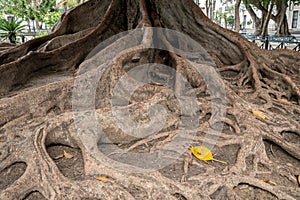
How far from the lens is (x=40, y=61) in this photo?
374 centimetres

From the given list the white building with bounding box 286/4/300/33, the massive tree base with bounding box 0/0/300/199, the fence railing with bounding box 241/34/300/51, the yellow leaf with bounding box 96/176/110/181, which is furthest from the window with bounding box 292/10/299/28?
the yellow leaf with bounding box 96/176/110/181

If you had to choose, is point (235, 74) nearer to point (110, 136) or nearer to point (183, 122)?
point (183, 122)

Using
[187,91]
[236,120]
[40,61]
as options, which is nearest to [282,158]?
[236,120]

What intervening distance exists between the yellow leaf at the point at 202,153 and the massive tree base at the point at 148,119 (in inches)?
2.1

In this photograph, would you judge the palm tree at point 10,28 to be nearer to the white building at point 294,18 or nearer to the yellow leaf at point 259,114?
the yellow leaf at point 259,114

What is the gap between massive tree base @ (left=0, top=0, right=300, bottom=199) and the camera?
1.80m

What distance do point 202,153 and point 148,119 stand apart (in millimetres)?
577

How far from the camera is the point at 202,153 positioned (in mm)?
2305

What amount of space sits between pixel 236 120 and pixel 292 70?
7.54 feet

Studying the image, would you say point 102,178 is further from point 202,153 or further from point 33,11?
point 33,11

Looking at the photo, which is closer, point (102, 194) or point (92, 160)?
point (102, 194)

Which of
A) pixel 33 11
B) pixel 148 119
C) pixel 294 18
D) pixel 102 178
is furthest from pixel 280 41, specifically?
pixel 294 18

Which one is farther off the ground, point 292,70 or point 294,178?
point 292,70

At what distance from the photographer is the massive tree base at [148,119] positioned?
1.80 meters
